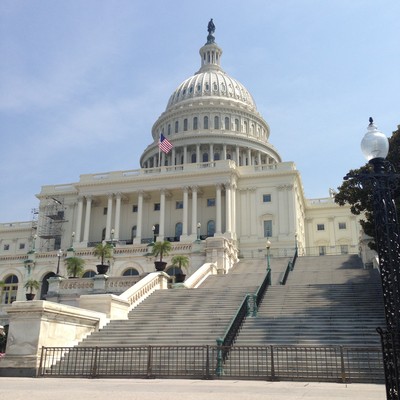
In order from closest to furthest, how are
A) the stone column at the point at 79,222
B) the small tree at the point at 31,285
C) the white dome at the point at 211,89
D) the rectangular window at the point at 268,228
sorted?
the small tree at the point at 31,285
the rectangular window at the point at 268,228
the stone column at the point at 79,222
the white dome at the point at 211,89

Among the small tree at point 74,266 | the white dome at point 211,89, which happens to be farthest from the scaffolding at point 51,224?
the white dome at point 211,89

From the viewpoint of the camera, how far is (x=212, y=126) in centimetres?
9606

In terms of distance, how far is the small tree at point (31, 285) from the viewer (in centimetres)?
4338

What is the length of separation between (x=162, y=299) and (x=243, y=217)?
43102 millimetres

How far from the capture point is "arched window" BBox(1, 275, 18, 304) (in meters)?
46.7

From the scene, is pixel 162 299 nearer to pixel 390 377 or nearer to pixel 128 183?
pixel 390 377

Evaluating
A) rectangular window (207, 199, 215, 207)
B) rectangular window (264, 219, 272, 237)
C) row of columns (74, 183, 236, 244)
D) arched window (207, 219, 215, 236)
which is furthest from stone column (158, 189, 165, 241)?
rectangular window (264, 219, 272, 237)

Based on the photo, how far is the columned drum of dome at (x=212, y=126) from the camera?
9212cm

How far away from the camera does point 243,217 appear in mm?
69000

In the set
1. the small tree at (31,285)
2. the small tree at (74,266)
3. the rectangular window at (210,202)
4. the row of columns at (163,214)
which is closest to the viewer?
the small tree at (74,266)

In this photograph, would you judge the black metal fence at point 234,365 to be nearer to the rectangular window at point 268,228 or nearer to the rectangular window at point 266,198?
the rectangular window at point 268,228

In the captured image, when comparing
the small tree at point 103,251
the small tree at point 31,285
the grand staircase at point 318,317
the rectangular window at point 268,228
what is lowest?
the grand staircase at point 318,317

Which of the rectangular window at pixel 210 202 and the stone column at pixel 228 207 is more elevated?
the rectangular window at pixel 210 202

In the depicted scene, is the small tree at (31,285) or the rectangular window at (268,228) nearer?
the small tree at (31,285)
